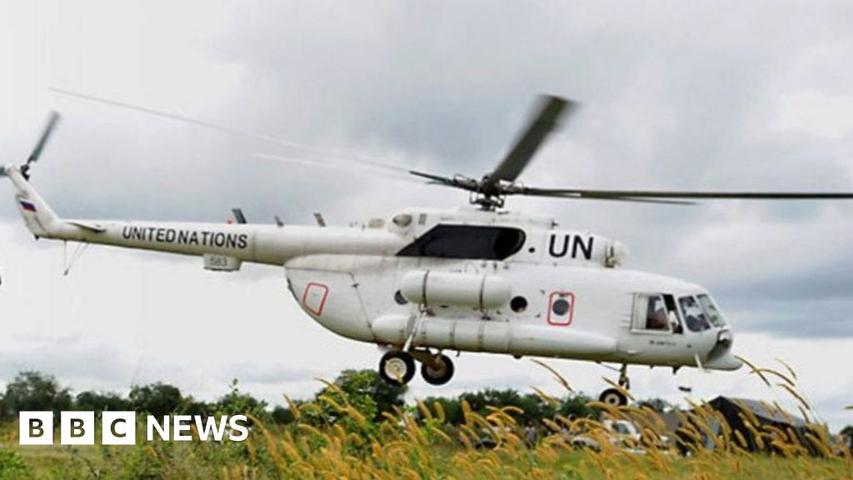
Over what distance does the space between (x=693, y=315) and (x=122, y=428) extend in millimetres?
11578

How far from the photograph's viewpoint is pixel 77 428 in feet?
43.6

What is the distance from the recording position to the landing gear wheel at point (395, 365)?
21.6 m

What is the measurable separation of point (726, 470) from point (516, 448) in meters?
1.34

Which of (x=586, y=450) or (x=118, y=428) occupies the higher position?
(x=586, y=450)

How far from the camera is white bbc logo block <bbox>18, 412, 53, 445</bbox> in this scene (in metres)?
12.5

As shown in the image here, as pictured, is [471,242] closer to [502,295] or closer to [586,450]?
[502,295]

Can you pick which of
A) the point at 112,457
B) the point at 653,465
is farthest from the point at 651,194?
the point at 653,465

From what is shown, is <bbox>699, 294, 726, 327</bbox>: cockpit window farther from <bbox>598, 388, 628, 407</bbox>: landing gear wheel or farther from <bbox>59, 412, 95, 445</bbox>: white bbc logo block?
<bbox>59, 412, 95, 445</bbox>: white bbc logo block

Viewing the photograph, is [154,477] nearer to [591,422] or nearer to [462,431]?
[462,431]

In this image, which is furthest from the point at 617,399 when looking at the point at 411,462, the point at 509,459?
the point at 509,459

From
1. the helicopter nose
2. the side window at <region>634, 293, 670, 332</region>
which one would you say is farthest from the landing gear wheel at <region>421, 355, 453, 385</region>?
the helicopter nose

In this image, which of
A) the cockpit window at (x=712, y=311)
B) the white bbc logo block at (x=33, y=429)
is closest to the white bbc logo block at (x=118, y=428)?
the white bbc logo block at (x=33, y=429)

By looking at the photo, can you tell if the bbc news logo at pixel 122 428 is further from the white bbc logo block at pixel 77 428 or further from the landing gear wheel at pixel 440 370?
the landing gear wheel at pixel 440 370

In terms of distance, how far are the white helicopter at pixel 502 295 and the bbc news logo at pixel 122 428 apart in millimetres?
8183
